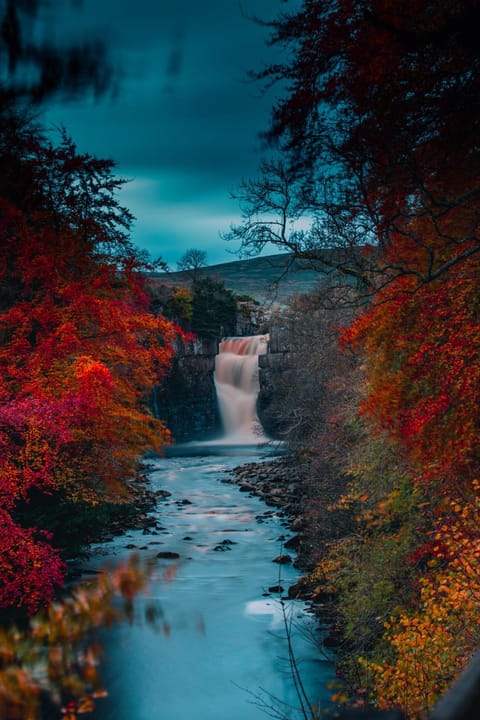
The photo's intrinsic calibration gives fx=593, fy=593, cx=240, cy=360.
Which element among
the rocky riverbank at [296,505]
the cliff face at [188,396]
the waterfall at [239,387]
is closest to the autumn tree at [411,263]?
the rocky riverbank at [296,505]

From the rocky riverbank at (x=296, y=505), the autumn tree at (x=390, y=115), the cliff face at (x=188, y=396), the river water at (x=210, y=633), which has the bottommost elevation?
the river water at (x=210, y=633)

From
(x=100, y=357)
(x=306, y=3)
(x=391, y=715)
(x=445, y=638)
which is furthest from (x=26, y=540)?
(x=391, y=715)

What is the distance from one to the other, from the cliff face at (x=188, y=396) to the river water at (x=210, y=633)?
1084 inches

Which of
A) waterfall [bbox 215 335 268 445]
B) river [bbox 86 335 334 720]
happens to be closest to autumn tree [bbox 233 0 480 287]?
river [bbox 86 335 334 720]

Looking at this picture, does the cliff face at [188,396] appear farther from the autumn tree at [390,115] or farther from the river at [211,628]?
the autumn tree at [390,115]

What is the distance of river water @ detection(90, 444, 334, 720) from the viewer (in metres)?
11.4

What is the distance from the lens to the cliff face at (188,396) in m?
52.4

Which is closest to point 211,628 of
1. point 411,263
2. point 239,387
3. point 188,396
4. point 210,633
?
point 210,633

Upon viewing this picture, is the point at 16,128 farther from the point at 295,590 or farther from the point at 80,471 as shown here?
the point at 295,590

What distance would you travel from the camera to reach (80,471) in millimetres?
16109

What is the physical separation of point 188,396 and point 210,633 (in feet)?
128

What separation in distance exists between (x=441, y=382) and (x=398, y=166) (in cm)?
402

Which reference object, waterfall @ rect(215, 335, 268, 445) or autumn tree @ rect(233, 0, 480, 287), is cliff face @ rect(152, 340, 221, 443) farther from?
autumn tree @ rect(233, 0, 480, 287)

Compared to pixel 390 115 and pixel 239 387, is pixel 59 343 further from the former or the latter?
pixel 239 387
